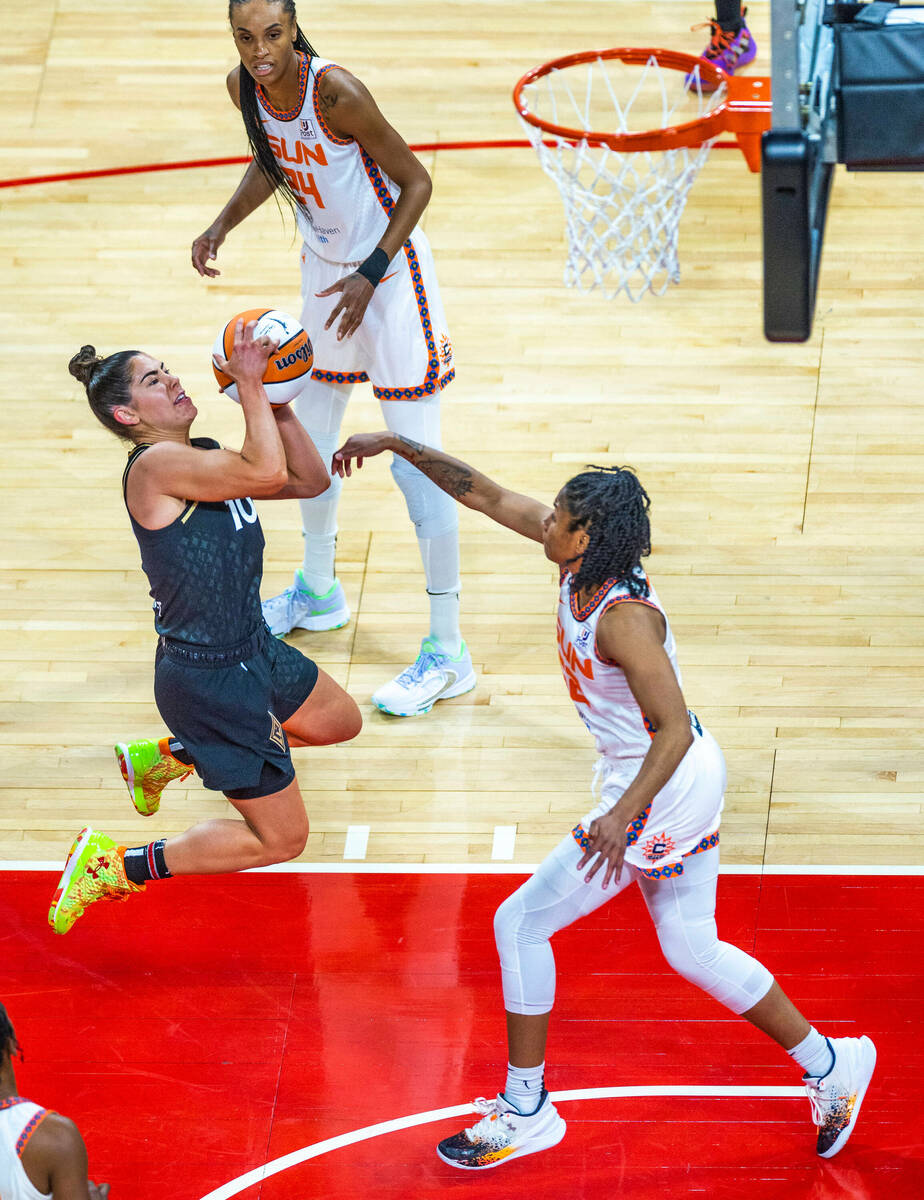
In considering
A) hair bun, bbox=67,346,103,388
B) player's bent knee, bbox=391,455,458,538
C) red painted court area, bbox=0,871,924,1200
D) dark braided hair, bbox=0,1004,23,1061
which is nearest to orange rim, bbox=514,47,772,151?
player's bent knee, bbox=391,455,458,538

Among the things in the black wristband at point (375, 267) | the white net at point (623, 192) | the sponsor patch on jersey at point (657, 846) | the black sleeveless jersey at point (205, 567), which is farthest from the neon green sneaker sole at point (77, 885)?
the white net at point (623, 192)

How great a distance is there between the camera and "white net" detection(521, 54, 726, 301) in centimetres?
644

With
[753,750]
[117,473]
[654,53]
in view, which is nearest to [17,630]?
[117,473]

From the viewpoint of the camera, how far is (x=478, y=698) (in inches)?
190

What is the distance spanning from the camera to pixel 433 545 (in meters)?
4.64

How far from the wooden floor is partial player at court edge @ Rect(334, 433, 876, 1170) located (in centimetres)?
93

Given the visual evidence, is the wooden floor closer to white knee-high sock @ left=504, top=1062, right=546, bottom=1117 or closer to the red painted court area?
the red painted court area

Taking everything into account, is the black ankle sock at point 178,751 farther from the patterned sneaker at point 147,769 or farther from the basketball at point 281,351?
the basketball at point 281,351

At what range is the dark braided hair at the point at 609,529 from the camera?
315 centimetres

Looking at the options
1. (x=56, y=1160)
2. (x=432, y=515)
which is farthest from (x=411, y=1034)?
(x=432, y=515)

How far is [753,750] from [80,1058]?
206 centimetres

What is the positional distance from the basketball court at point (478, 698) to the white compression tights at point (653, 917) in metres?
0.45

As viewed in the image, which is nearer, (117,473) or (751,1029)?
(751,1029)

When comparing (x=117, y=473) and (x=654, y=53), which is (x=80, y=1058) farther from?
(x=654, y=53)
